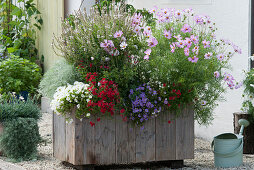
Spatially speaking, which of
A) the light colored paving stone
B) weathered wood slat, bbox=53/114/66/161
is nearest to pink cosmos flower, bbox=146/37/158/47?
weathered wood slat, bbox=53/114/66/161

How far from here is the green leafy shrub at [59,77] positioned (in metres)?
4.15

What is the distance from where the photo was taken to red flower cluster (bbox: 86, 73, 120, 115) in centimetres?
382

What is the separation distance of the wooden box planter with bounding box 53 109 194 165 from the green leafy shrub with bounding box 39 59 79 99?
0.90 ft

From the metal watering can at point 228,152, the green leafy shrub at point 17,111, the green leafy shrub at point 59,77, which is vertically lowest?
the metal watering can at point 228,152

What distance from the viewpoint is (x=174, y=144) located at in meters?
4.15

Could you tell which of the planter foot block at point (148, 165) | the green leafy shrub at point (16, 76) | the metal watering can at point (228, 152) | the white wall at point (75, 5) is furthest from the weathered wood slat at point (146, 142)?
the white wall at point (75, 5)

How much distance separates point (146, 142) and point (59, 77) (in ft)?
3.11

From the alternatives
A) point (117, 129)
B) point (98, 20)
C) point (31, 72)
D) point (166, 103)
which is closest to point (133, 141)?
point (117, 129)

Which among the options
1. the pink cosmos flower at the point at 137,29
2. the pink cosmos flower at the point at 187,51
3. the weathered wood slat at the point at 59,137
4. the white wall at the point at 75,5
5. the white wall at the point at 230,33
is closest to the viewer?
the pink cosmos flower at the point at 187,51

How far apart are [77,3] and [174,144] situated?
14.9 feet

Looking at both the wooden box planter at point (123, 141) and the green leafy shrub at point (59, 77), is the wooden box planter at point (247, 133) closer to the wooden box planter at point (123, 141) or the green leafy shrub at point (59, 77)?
the wooden box planter at point (123, 141)

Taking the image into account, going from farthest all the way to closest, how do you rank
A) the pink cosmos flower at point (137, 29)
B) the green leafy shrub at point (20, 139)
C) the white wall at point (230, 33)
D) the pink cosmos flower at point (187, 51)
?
the white wall at point (230, 33) → the green leafy shrub at point (20, 139) → the pink cosmos flower at point (137, 29) → the pink cosmos flower at point (187, 51)

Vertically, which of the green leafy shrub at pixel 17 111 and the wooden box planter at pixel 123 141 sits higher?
the green leafy shrub at pixel 17 111

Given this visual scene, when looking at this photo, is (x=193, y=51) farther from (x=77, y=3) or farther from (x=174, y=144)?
(x=77, y=3)
